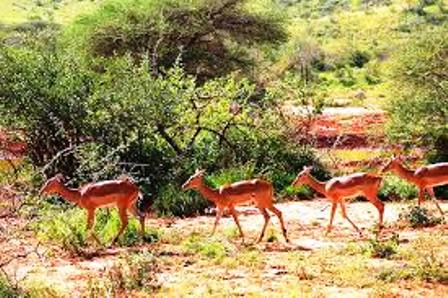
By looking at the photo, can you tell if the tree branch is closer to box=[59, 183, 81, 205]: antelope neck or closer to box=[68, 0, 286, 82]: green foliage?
box=[59, 183, 81, 205]: antelope neck

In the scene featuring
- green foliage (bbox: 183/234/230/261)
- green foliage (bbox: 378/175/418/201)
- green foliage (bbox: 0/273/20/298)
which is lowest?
green foliage (bbox: 378/175/418/201)

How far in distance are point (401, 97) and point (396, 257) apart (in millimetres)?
13780

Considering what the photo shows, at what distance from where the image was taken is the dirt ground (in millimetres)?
10836

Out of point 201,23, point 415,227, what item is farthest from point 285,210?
point 201,23

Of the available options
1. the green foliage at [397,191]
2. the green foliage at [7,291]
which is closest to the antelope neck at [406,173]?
the green foliage at [397,191]

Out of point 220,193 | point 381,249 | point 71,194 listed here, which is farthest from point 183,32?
point 381,249

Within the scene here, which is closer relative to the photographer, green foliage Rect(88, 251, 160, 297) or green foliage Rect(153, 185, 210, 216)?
green foliage Rect(88, 251, 160, 297)

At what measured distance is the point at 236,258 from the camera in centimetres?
1266

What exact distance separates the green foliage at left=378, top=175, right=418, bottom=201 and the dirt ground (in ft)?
7.75

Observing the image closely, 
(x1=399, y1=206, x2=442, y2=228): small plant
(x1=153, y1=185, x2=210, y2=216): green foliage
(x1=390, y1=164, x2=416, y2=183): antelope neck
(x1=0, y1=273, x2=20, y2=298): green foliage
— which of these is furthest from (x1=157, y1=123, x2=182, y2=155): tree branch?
(x1=0, y1=273, x2=20, y2=298): green foliage

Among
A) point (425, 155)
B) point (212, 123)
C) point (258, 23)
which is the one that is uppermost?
point (258, 23)

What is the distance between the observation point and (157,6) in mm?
29578

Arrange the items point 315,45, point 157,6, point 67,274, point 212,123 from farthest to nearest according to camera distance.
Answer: point 315,45 → point 157,6 → point 212,123 → point 67,274

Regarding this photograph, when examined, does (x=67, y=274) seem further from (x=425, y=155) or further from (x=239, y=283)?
(x=425, y=155)
